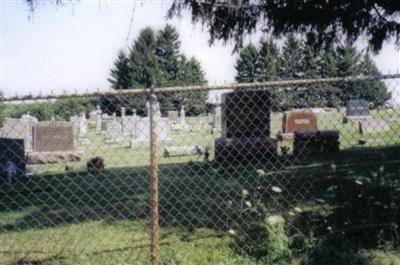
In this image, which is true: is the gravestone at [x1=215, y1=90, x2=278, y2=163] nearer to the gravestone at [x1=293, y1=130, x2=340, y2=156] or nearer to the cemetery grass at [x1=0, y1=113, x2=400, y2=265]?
the cemetery grass at [x1=0, y1=113, x2=400, y2=265]

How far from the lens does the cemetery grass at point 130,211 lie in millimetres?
5172

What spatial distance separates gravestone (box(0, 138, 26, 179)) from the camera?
37.6ft

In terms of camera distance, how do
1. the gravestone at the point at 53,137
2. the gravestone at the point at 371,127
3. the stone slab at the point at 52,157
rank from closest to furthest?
the stone slab at the point at 52,157, the gravestone at the point at 53,137, the gravestone at the point at 371,127

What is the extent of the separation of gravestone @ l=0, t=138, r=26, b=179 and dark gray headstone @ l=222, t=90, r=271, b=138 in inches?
199

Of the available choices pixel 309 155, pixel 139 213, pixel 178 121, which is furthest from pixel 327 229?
pixel 178 121

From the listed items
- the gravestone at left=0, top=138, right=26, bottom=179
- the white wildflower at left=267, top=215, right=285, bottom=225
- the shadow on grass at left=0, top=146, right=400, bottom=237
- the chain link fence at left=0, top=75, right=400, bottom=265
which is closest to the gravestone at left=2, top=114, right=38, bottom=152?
the chain link fence at left=0, top=75, right=400, bottom=265

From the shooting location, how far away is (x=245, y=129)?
42.2ft

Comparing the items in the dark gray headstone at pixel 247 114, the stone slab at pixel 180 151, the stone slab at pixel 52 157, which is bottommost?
the stone slab at pixel 52 157

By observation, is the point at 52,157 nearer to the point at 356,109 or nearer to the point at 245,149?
the point at 245,149

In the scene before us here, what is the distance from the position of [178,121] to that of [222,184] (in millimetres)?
25257

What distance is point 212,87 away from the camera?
473cm

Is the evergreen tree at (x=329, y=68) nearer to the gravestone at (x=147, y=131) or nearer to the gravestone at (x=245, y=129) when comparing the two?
the gravestone at (x=147, y=131)

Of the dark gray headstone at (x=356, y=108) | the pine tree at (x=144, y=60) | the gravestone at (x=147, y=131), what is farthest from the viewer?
the pine tree at (x=144, y=60)

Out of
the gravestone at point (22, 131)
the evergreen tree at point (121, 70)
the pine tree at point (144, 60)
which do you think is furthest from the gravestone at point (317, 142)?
the evergreen tree at point (121, 70)
